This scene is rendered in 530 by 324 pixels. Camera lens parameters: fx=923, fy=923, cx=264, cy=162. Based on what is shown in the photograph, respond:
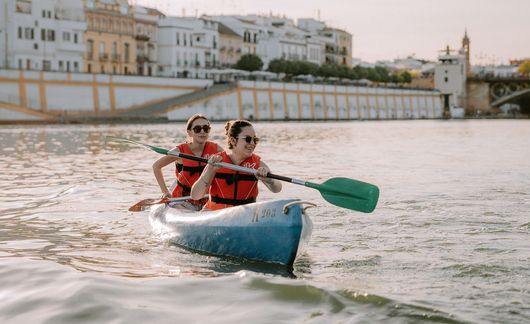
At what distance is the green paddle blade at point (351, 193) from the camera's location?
936 centimetres

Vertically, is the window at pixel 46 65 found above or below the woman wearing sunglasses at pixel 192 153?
above

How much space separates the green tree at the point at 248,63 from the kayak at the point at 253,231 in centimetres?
9021

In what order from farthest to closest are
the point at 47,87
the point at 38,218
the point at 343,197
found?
the point at 47,87, the point at 38,218, the point at 343,197

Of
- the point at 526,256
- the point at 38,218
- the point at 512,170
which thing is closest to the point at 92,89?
the point at 512,170

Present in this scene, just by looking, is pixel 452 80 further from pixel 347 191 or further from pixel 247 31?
Result: pixel 347 191

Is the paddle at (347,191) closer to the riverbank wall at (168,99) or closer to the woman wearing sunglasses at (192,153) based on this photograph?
the woman wearing sunglasses at (192,153)

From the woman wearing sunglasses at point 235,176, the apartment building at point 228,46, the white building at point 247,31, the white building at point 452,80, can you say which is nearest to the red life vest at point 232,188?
the woman wearing sunglasses at point 235,176

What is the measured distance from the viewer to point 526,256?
32.0 feet

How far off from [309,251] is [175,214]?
164 cm

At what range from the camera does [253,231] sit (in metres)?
8.84

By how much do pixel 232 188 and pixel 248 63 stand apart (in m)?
90.7

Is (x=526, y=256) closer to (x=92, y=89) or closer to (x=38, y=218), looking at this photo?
(x=38, y=218)

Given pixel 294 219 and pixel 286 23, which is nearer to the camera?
pixel 294 219

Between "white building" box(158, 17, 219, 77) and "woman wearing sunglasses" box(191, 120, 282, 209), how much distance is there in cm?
7993
